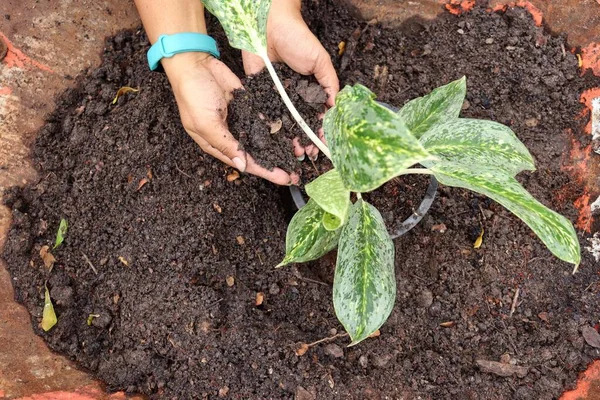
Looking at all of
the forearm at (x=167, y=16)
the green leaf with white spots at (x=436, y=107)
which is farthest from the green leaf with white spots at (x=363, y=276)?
the forearm at (x=167, y=16)

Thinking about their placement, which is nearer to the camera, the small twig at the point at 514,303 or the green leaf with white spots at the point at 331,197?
the green leaf with white spots at the point at 331,197

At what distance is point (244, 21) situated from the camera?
1.11 meters

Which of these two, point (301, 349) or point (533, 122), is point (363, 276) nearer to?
point (301, 349)

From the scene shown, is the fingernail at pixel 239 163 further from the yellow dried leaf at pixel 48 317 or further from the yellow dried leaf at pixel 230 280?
the yellow dried leaf at pixel 48 317

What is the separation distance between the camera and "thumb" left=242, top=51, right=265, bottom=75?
1.39 meters

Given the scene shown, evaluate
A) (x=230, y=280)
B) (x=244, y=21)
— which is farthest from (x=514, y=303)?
(x=244, y=21)

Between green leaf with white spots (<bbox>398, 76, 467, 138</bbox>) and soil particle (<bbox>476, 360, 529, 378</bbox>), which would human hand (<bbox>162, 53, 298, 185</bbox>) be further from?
soil particle (<bbox>476, 360, 529, 378</bbox>)

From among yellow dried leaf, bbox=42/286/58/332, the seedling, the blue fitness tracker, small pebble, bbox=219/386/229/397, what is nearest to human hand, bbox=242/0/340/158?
the blue fitness tracker

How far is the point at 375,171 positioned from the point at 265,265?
0.71 meters

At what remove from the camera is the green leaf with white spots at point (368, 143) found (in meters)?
0.73

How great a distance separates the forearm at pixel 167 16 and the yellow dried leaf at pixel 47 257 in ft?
2.01

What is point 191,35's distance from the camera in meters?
1.36

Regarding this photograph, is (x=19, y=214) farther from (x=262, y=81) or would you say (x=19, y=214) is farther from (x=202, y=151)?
(x=262, y=81)

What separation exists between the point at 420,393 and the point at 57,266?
0.97 metres
